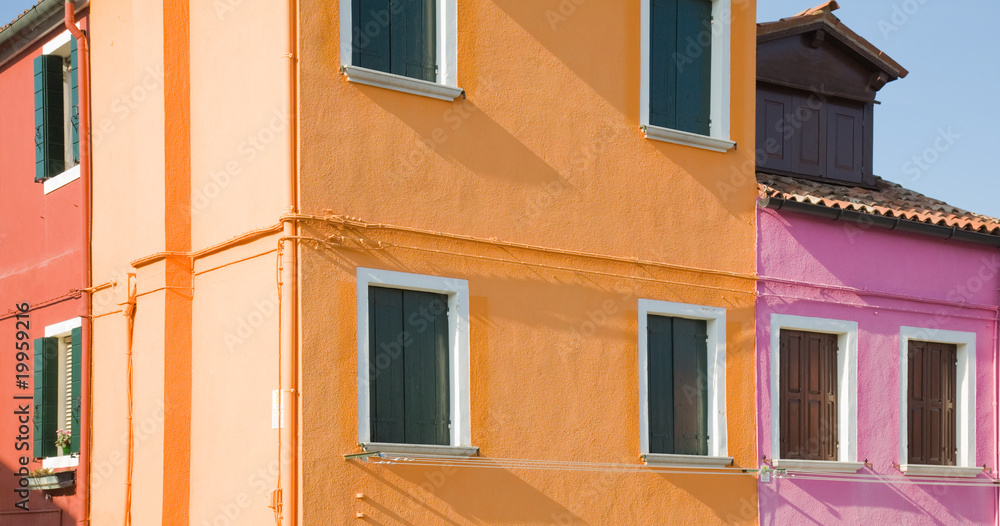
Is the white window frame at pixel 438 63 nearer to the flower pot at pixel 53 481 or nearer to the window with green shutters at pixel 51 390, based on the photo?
the window with green shutters at pixel 51 390

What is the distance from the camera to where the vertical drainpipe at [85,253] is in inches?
562

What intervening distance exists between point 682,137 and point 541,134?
1.85 metres

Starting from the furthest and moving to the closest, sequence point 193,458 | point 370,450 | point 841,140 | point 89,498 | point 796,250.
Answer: point 841,140 → point 796,250 → point 89,498 → point 193,458 → point 370,450

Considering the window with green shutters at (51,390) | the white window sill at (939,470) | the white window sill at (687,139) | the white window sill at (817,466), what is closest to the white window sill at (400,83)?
the white window sill at (687,139)

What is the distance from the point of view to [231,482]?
492 inches

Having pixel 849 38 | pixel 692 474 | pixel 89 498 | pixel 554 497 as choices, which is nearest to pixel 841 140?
pixel 849 38

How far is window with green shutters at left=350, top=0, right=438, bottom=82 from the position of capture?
12.7 meters

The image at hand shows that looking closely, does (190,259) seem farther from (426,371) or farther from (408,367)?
(426,371)

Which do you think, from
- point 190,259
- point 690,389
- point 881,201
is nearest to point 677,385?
point 690,389

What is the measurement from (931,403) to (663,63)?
526 centimetres

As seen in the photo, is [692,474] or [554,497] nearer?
[554,497]

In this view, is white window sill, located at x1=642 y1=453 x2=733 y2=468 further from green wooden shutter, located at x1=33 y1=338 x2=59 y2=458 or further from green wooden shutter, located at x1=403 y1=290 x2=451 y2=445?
green wooden shutter, located at x1=33 y1=338 x2=59 y2=458

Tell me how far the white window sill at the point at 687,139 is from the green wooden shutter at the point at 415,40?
2561mm

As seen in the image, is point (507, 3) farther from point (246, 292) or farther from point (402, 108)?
point (246, 292)
